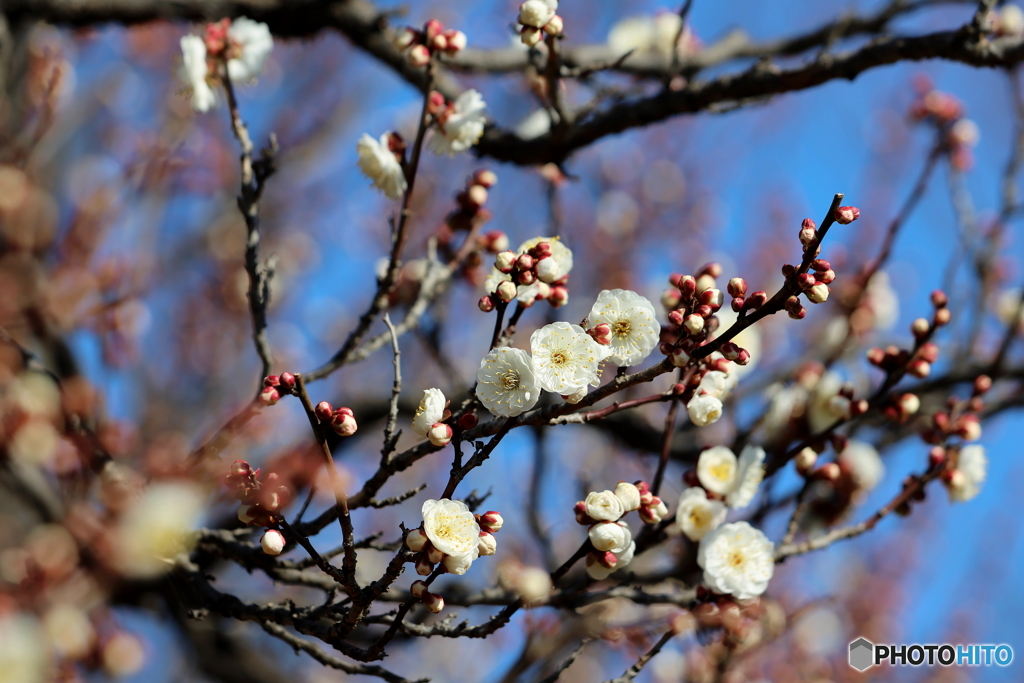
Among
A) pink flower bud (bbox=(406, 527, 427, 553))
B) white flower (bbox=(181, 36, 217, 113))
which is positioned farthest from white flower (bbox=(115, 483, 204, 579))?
white flower (bbox=(181, 36, 217, 113))

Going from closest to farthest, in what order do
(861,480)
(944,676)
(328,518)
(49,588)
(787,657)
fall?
(328,518) → (49,588) → (861,480) → (787,657) → (944,676)

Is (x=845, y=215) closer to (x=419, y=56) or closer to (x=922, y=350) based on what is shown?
(x=922, y=350)

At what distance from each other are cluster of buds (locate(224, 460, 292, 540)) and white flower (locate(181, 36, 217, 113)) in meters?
1.26

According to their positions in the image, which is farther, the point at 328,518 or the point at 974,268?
the point at 974,268

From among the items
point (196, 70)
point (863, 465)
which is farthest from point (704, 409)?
point (196, 70)

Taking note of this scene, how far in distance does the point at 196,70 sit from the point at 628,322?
1.51m

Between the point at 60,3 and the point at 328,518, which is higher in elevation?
the point at 60,3

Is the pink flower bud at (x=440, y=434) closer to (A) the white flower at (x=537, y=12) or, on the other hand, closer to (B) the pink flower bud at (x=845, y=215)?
(B) the pink flower bud at (x=845, y=215)

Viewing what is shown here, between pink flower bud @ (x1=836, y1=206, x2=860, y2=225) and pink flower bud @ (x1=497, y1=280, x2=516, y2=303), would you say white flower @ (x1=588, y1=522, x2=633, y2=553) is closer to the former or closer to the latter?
pink flower bud @ (x1=497, y1=280, x2=516, y2=303)

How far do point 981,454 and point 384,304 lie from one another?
1.83 meters

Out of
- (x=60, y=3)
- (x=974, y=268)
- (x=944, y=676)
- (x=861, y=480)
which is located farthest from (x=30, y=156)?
(x=944, y=676)

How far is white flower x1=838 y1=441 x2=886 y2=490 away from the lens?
2.62m

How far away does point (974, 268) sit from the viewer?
Answer: 3281 millimetres

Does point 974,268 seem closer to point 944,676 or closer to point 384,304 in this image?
point 384,304
